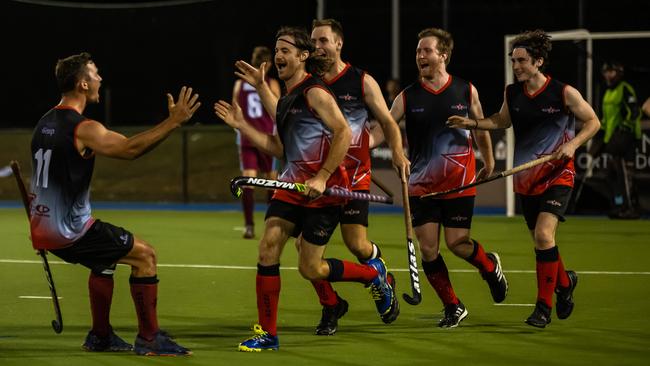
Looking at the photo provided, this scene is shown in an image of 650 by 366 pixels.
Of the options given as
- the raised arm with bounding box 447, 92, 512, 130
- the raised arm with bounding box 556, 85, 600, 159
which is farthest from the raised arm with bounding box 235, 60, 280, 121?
the raised arm with bounding box 556, 85, 600, 159

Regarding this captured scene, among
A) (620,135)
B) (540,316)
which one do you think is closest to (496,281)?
(540,316)

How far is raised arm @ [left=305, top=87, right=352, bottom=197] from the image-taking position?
729cm

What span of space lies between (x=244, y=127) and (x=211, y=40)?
2139cm

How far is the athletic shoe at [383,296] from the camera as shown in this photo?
812 cm

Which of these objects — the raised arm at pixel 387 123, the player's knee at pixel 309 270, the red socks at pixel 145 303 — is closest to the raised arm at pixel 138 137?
the red socks at pixel 145 303

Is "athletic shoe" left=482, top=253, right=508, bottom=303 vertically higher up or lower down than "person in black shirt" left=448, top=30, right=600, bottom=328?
lower down

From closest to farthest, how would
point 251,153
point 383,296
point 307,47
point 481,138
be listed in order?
1. point 307,47
2. point 383,296
3. point 481,138
4. point 251,153

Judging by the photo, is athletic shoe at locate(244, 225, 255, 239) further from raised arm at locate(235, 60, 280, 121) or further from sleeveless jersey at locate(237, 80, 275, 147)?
raised arm at locate(235, 60, 280, 121)

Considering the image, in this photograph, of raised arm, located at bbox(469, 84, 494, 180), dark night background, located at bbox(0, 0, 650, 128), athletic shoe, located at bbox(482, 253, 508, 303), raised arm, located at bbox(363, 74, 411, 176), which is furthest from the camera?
dark night background, located at bbox(0, 0, 650, 128)

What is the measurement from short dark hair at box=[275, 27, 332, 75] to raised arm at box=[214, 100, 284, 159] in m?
0.48

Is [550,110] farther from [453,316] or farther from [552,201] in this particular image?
[453,316]

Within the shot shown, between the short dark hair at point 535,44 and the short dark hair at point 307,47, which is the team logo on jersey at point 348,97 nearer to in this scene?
the short dark hair at point 307,47

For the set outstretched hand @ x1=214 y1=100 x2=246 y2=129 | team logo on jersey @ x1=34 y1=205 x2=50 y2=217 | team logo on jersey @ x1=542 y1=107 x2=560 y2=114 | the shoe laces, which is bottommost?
the shoe laces

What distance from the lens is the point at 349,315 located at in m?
8.81
